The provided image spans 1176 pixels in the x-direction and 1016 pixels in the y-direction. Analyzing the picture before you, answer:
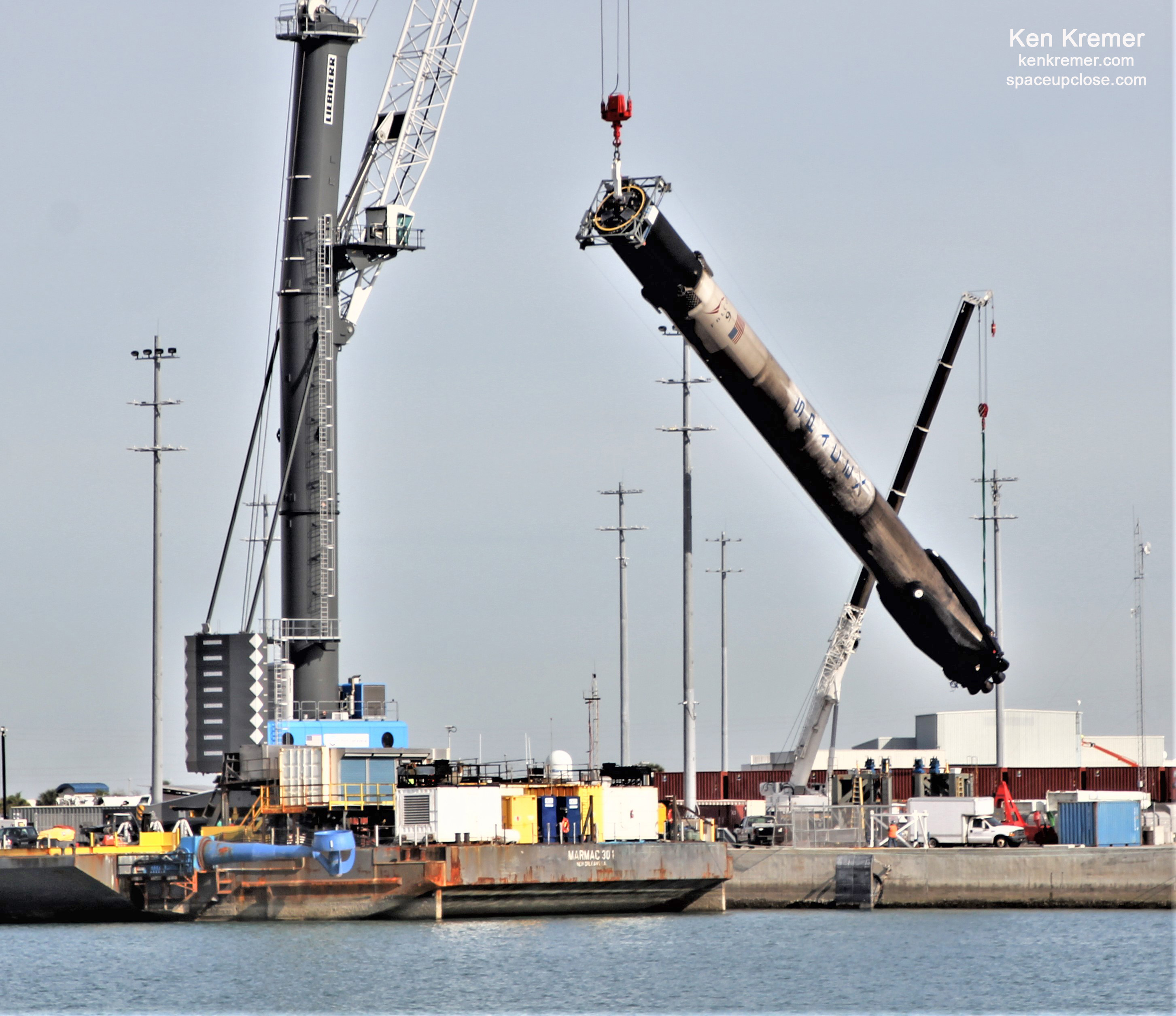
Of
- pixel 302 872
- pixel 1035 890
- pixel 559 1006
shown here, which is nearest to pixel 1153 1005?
pixel 559 1006

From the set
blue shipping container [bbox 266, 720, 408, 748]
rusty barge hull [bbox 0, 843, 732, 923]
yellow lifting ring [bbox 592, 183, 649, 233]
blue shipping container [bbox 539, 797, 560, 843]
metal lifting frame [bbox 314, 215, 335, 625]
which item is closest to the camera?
yellow lifting ring [bbox 592, 183, 649, 233]

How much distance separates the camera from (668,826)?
6931 centimetres

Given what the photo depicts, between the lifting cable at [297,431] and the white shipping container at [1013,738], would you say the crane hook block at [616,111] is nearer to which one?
the lifting cable at [297,431]

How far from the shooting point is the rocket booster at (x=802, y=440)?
5838cm

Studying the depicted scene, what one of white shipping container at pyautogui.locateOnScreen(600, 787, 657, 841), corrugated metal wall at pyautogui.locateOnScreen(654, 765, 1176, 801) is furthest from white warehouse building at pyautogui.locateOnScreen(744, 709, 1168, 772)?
white shipping container at pyautogui.locateOnScreen(600, 787, 657, 841)

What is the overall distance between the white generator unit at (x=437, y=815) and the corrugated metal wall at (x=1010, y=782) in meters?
27.8

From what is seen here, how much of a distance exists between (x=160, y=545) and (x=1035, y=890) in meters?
35.1

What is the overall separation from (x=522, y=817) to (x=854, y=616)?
50.4ft

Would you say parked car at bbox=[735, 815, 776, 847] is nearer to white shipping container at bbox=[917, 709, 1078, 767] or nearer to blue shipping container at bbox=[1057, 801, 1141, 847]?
blue shipping container at bbox=[1057, 801, 1141, 847]

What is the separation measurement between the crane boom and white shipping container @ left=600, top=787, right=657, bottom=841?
1007cm

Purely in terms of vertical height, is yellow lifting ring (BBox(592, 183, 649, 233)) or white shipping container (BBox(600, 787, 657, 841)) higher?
yellow lifting ring (BBox(592, 183, 649, 233))

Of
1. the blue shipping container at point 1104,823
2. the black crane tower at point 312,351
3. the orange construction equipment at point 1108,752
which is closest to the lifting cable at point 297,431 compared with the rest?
the black crane tower at point 312,351

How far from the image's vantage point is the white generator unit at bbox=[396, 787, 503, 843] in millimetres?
61406

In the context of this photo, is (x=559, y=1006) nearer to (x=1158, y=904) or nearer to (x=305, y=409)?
(x=1158, y=904)
